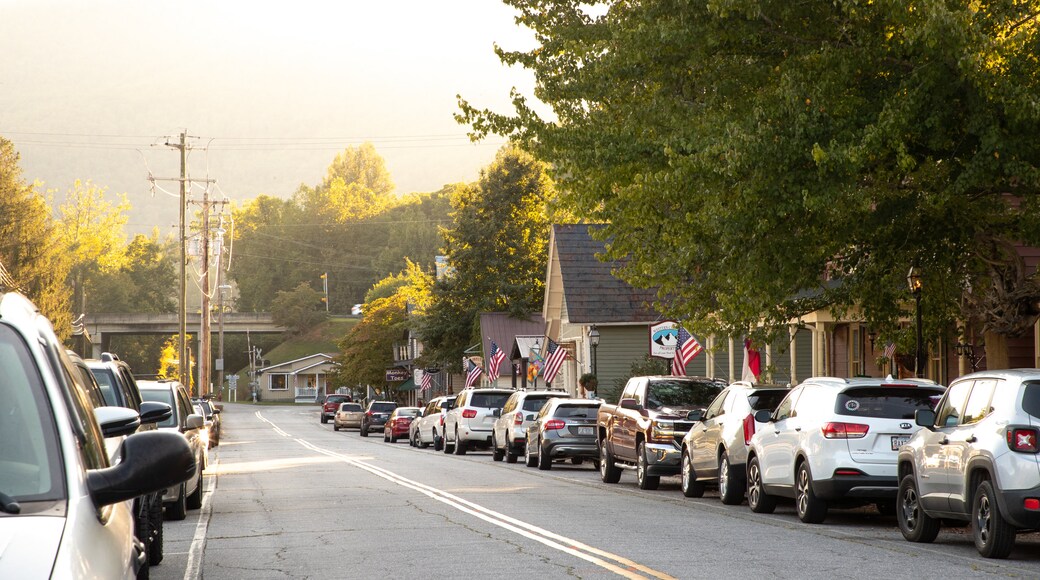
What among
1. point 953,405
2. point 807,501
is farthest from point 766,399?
point 953,405

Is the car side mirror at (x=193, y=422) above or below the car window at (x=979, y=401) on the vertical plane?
below

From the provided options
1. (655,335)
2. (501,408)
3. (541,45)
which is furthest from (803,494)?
(501,408)

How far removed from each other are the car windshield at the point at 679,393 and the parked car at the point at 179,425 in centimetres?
800

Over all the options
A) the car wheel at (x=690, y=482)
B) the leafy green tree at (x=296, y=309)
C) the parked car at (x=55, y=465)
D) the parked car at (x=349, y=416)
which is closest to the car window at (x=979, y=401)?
the car wheel at (x=690, y=482)

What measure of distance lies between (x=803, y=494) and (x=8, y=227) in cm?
6540

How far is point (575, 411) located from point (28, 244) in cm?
5446

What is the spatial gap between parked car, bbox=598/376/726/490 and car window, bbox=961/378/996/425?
31.8 feet

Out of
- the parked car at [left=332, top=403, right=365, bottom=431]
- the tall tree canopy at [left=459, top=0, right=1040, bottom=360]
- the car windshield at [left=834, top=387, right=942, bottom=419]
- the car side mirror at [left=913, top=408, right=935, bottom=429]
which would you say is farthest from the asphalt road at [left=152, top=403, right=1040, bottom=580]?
the parked car at [left=332, top=403, right=365, bottom=431]

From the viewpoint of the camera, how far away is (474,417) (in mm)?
38875

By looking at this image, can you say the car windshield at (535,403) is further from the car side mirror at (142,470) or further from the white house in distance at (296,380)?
the white house in distance at (296,380)

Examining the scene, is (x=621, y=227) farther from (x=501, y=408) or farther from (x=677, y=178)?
(x=501, y=408)

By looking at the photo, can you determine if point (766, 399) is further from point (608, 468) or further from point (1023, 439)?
point (1023, 439)

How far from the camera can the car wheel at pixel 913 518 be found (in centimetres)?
1395

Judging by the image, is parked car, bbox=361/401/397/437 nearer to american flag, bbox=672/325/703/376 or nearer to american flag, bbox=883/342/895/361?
american flag, bbox=672/325/703/376
